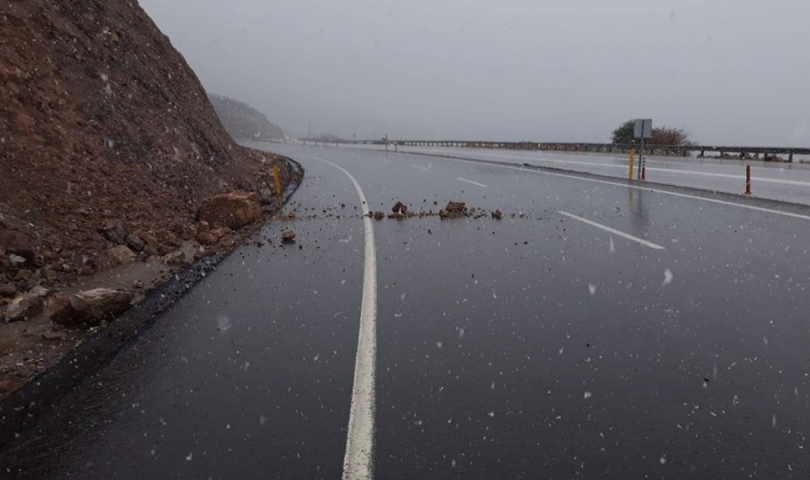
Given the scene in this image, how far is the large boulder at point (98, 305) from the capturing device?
506 centimetres

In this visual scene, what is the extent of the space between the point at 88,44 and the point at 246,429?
1365 centimetres

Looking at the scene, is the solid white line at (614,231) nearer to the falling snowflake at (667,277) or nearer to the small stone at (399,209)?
the falling snowflake at (667,277)

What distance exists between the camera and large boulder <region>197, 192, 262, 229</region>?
10.7 metres

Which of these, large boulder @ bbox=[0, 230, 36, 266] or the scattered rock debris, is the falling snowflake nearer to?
the scattered rock debris

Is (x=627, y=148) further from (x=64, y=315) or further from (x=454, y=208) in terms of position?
(x=64, y=315)

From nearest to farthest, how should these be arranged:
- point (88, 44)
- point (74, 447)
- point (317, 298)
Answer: point (74, 447), point (317, 298), point (88, 44)

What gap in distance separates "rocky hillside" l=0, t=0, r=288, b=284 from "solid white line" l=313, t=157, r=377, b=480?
13.6 ft

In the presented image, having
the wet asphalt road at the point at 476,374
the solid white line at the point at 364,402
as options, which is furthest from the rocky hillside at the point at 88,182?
the solid white line at the point at 364,402

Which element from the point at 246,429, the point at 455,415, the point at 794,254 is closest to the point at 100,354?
the point at 246,429

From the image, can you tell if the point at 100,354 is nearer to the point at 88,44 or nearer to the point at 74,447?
the point at 74,447

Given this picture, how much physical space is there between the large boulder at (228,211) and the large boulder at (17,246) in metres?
4.11

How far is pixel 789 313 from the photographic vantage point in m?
4.89

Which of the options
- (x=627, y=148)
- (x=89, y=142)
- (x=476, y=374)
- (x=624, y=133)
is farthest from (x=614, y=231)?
(x=624, y=133)

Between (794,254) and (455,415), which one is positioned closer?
(455,415)
